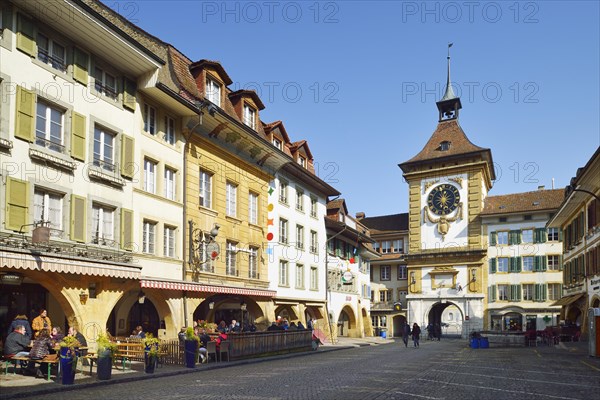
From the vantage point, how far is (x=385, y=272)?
7038 centimetres

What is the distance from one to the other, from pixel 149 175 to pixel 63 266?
7.00 metres

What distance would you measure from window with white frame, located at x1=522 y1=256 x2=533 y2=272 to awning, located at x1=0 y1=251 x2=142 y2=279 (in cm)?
4393

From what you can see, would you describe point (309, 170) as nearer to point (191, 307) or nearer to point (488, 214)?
point (191, 307)

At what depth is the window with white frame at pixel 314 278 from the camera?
→ 133 feet

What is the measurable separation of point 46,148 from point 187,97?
8.37 meters

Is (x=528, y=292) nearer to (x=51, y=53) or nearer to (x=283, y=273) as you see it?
(x=283, y=273)

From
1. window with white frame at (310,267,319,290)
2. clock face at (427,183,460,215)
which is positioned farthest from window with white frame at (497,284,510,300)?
window with white frame at (310,267,319,290)

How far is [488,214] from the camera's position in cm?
5831

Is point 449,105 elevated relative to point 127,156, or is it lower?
elevated

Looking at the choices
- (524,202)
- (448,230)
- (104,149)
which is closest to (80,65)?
(104,149)

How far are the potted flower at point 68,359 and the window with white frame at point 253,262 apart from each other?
53.1ft

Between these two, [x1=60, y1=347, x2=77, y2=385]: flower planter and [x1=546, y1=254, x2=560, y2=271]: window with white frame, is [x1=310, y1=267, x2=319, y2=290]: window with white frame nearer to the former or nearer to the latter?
[x1=546, y1=254, x2=560, y2=271]: window with white frame

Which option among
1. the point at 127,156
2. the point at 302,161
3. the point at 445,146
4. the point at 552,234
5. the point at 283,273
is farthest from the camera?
the point at 445,146

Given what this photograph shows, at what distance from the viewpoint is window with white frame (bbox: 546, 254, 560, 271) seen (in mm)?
56156
